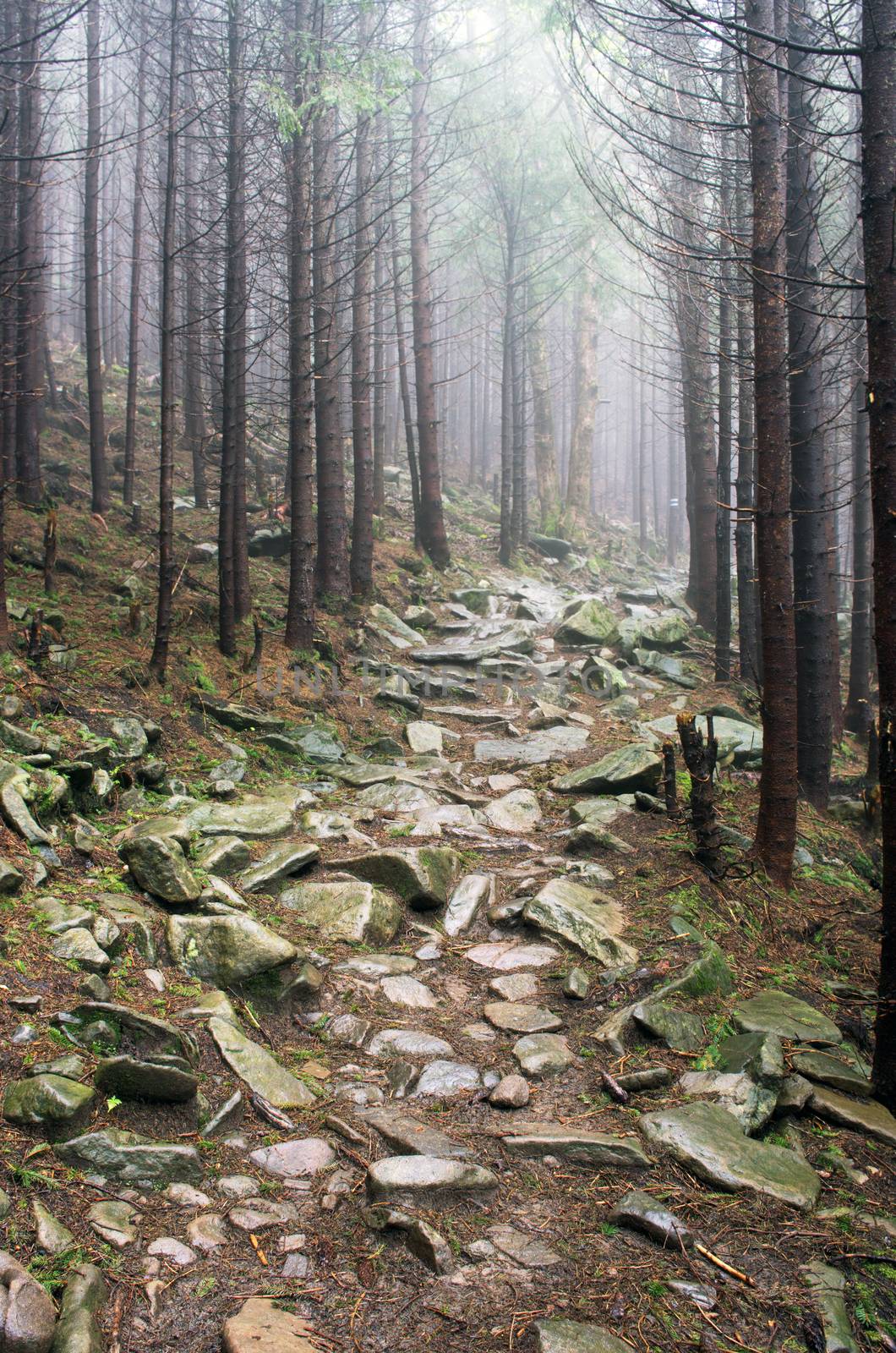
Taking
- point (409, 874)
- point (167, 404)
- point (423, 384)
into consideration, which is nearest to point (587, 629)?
point (423, 384)

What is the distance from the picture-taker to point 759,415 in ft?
18.2

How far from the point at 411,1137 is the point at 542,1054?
2.90 ft

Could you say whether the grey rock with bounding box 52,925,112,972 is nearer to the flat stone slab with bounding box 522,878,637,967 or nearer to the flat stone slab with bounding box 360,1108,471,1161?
the flat stone slab with bounding box 360,1108,471,1161

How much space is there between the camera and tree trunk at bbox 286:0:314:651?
9508 millimetres

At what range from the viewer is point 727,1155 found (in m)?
3.03

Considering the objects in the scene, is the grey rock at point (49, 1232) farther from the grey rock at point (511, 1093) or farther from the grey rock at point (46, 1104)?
the grey rock at point (511, 1093)

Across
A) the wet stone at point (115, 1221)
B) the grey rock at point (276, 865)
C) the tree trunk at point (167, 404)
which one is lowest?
the wet stone at point (115, 1221)

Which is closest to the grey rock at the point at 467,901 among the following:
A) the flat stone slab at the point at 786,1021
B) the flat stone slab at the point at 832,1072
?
the flat stone slab at the point at 786,1021

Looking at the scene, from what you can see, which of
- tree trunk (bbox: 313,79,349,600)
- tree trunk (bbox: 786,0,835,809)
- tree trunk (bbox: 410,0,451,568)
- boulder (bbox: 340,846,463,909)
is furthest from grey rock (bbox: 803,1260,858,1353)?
tree trunk (bbox: 410,0,451,568)

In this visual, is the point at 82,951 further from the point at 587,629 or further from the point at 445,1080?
the point at 587,629

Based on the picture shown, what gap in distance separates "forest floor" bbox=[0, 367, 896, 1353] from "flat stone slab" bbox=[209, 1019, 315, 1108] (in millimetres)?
19

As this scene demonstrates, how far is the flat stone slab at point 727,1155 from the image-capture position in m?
2.90

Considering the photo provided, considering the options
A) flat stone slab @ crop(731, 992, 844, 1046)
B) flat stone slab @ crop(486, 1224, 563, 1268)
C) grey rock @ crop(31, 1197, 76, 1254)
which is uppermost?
grey rock @ crop(31, 1197, 76, 1254)

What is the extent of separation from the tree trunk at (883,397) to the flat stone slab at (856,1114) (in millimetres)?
113
